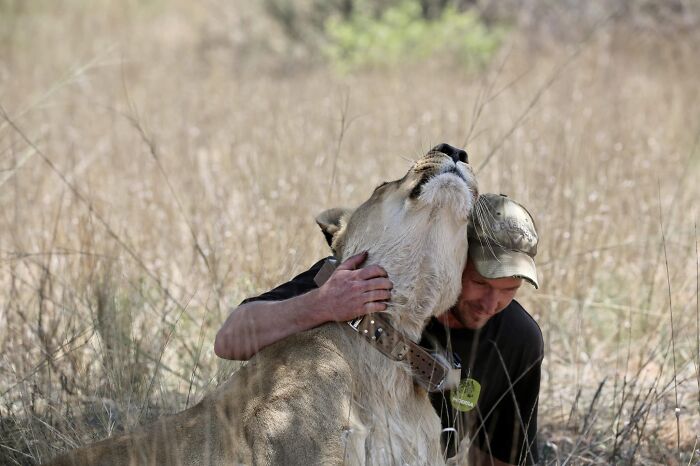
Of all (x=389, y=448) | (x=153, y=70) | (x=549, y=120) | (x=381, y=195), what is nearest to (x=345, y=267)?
(x=381, y=195)

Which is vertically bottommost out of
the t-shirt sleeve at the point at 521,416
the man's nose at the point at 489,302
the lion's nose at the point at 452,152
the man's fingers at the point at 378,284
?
the t-shirt sleeve at the point at 521,416

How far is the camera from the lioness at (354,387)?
2934mm

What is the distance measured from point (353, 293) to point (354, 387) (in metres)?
0.29

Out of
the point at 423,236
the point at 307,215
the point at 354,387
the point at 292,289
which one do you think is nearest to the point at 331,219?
the point at 292,289

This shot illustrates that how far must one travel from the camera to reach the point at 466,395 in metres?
3.58

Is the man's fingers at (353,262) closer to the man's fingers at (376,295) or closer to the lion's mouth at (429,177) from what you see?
the man's fingers at (376,295)

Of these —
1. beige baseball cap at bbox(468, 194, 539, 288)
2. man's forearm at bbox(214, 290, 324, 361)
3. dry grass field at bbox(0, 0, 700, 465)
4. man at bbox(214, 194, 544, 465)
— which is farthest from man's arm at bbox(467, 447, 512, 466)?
man's forearm at bbox(214, 290, 324, 361)

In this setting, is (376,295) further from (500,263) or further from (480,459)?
(480,459)

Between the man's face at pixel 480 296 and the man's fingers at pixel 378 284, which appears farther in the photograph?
the man's face at pixel 480 296

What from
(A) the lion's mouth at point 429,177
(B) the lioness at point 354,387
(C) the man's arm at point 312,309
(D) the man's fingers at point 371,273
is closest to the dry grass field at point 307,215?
(C) the man's arm at point 312,309

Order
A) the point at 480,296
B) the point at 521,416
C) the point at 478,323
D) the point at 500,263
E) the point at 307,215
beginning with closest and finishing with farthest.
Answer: the point at 500,263 < the point at 480,296 < the point at 478,323 < the point at 521,416 < the point at 307,215

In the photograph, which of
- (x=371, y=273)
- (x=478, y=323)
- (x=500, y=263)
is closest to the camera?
(x=371, y=273)

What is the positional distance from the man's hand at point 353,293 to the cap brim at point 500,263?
0.36 metres

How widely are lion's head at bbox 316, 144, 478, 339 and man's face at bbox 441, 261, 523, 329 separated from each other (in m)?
0.14
